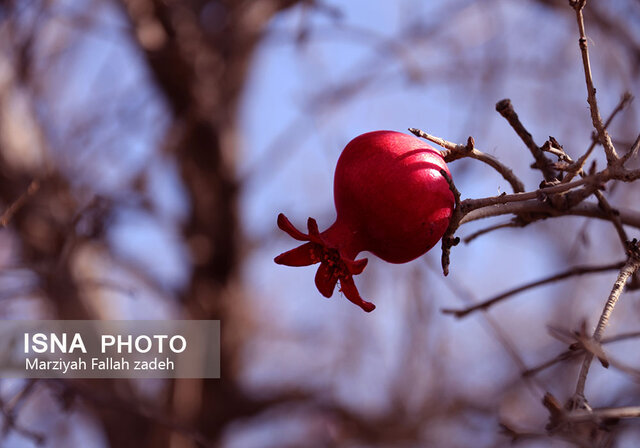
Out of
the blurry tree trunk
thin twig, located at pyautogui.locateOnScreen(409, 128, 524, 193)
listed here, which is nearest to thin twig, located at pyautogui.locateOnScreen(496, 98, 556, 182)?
thin twig, located at pyautogui.locateOnScreen(409, 128, 524, 193)

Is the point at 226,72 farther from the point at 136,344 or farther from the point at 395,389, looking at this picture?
the point at 395,389

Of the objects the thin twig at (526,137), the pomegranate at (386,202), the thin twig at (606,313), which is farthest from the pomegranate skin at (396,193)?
the thin twig at (606,313)

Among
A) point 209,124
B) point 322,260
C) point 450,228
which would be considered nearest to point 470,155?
point 450,228

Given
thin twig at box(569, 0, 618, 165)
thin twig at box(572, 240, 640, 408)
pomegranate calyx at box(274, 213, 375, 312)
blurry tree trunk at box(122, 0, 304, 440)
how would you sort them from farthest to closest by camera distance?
blurry tree trunk at box(122, 0, 304, 440) < pomegranate calyx at box(274, 213, 375, 312) < thin twig at box(569, 0, 618, 165) < thin twig at box(572, 240, 640, 408)

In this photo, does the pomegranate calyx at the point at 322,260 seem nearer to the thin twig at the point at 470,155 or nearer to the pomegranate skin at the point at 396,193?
the pomegranate skin at the point at 396,193

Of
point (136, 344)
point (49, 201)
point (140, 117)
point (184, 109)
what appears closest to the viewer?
point (49, 201)

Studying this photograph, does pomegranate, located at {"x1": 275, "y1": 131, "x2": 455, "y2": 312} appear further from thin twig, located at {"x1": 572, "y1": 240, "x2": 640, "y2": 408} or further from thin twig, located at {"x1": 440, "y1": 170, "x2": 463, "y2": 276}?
thin twig, located at {"x1": 572, "y1": 240, "x2": 640, "y2": 408}

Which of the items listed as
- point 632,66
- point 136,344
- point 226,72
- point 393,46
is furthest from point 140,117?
point 632,66

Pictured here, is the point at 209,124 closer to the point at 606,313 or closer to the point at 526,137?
the point at 526,137
